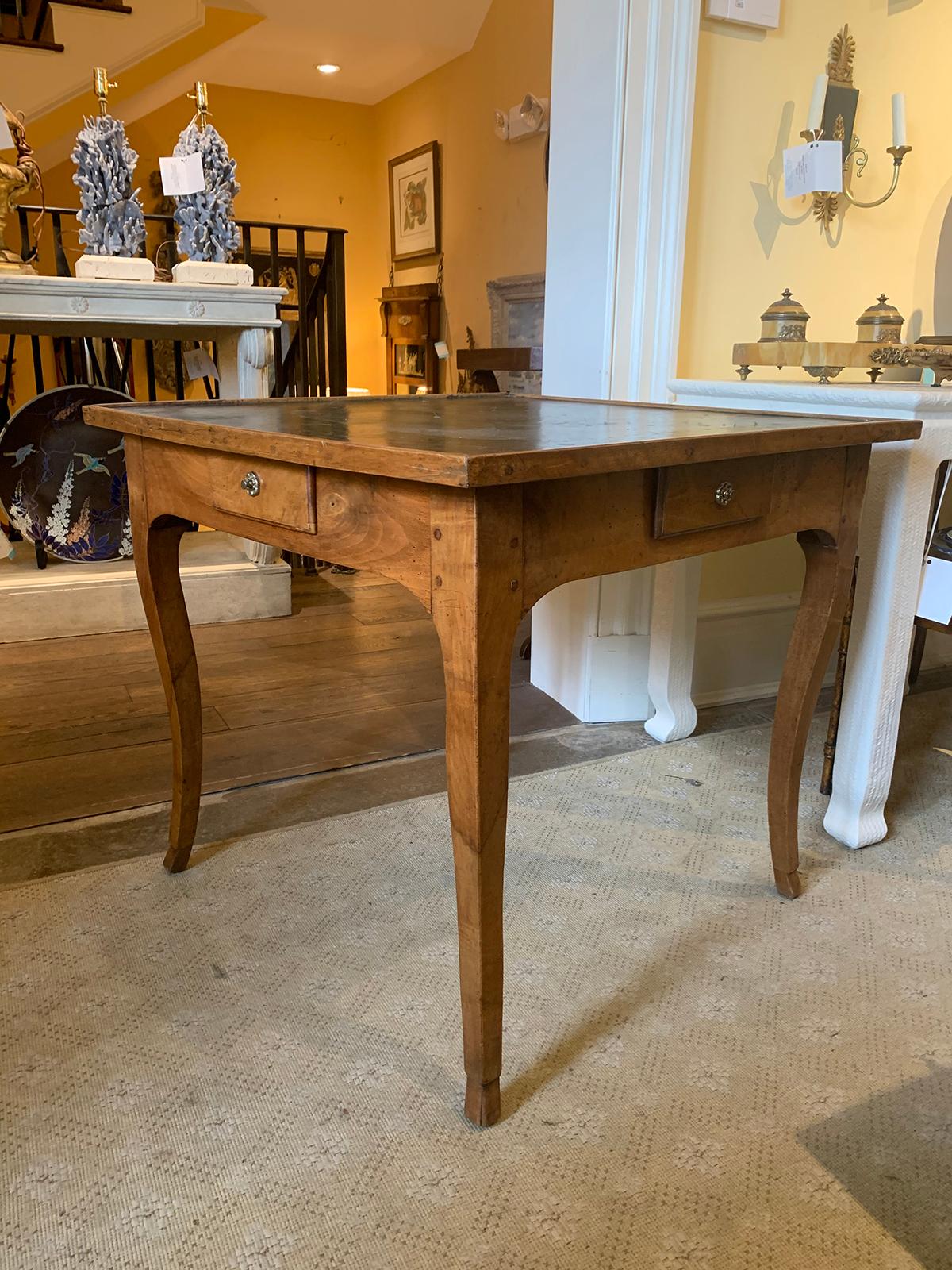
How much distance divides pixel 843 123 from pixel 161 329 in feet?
6.04

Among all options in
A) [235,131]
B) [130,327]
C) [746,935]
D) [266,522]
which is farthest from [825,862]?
[235,131]

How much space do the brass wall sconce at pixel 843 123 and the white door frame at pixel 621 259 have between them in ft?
0.95

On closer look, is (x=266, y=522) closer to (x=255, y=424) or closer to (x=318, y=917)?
(x=255, y=424)

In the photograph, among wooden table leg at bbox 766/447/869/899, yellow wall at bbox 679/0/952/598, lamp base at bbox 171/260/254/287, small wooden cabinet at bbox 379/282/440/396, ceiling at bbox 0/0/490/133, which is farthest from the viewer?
small wooden cabinet at bbox 379/282/440/396

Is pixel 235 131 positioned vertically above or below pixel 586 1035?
above

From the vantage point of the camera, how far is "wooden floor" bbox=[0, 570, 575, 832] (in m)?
1.83

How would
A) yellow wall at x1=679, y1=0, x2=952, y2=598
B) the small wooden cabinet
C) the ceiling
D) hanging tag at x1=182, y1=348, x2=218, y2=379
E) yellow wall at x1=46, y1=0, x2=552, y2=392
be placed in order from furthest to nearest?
the small wooden cabinet < yellow wall at x1=46, y1=0, x2=552, y2=392 < the ceiling < hanging tag at x1=182, y1=348, x2=218, y2=379 < yellow wall at x1=679, y1=0, x2=952, y2=598

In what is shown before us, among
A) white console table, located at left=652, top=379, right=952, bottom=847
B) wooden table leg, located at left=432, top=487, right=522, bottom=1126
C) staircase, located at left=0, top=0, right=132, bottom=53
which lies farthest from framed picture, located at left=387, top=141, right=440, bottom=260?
wooden table leg, located at left=432, top=487, right=522, bottom=1126

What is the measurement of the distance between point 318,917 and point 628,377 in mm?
1236

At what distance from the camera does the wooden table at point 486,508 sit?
840 millimetres

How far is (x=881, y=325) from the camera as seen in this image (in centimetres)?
189

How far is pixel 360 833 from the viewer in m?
1.62

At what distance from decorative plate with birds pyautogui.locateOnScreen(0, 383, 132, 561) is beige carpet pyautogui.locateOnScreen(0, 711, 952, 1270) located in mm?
1551

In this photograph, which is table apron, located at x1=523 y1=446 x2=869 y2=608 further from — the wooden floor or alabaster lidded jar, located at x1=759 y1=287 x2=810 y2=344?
the wooden floor
